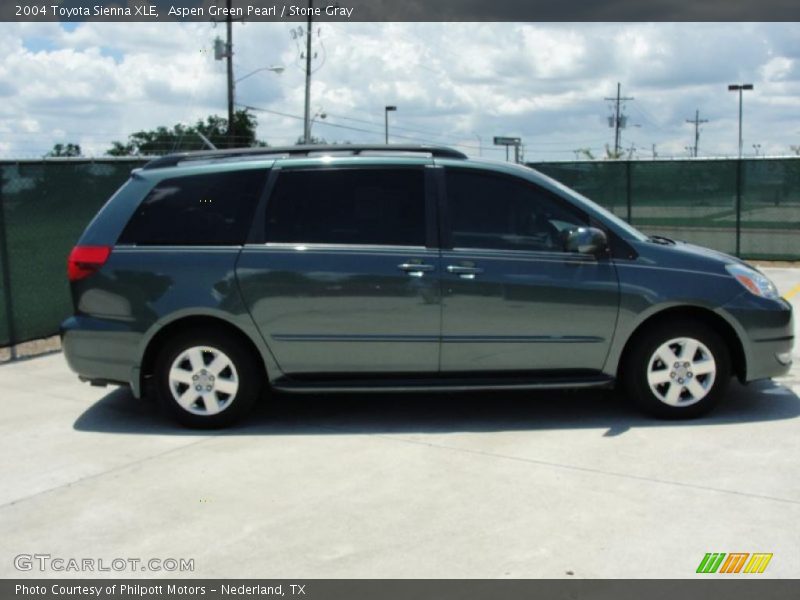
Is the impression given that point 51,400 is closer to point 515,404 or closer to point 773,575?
point 515,404

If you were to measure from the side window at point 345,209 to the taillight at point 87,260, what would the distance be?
113cm

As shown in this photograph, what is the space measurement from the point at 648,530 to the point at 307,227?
2962 millimetres

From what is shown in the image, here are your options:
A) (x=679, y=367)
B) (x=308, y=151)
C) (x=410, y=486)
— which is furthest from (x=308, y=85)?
(x=410, y=486)

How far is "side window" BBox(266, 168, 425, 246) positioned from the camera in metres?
5.89

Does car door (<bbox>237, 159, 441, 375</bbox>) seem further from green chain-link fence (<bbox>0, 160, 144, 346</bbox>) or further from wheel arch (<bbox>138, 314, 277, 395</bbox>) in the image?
green chain-link fence (<bbox>0, 160, 144, 346</bbox>)

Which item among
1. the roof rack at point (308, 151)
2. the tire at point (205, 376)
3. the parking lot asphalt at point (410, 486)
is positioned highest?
the roof rack at point (308, 151)

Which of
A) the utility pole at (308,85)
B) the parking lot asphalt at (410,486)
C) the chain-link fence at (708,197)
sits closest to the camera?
the parking lot asphalt at (410,486)

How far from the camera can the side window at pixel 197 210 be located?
5930 millimetres

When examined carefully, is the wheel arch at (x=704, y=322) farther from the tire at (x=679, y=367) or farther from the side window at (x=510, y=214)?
the side window at (x=510, y=214)

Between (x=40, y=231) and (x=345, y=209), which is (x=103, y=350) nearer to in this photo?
(x=345, y=209)

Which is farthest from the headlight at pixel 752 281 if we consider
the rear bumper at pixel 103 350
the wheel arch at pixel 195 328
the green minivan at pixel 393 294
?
the rear bumper at pixel 103 350

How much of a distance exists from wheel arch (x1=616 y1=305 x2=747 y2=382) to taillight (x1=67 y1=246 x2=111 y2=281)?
357 cm

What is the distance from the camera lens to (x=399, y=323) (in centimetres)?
582

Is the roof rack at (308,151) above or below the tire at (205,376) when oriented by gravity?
above
